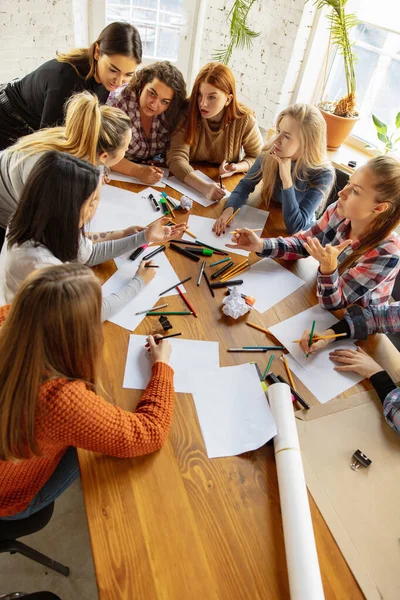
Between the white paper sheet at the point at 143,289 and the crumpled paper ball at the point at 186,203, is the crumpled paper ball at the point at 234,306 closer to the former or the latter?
the white paper sheet at the point at 143,289

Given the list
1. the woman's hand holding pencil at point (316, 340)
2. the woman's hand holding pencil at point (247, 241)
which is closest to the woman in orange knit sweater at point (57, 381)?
the woman's hand holding pencil at point (316, 340)

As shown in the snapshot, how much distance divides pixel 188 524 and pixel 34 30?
3.11 m

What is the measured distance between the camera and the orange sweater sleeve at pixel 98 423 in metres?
0.81

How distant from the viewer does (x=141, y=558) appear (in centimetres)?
77

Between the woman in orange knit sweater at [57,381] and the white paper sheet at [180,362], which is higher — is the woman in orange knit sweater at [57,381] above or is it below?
above

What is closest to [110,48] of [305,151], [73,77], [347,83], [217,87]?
[73,77]

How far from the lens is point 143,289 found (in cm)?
131

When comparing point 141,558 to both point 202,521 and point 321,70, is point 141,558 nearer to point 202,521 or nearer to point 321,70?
point 202,521

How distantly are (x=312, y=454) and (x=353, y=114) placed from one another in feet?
9.01

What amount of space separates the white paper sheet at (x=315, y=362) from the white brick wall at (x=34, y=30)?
263 cm

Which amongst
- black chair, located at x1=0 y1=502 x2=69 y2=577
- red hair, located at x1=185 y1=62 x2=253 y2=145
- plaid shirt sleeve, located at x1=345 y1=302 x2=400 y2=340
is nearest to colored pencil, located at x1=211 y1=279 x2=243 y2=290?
plaid shirt sleeve, located at x1=345 y1=302 x2=400 y2=340

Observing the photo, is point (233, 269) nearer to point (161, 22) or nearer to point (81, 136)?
point (81, 136)

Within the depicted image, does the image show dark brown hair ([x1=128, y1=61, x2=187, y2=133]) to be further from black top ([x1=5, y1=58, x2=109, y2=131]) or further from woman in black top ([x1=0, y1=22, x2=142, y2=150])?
black top ([x1=5, y1=58, x2=109, y2=131])

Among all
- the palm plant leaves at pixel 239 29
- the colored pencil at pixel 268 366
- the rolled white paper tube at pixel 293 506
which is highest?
the palm plant leaves at pixel 239 29
